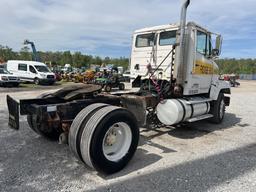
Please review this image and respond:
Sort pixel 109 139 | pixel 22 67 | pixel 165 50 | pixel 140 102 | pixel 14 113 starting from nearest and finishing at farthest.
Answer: pixel 109 139 → pixel 14 113 → pixel 140 102 → pixel 165 50 → pixel 22 67

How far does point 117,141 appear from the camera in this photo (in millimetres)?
4441

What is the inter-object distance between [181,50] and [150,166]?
318 cm

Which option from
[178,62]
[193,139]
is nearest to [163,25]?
[178,62]

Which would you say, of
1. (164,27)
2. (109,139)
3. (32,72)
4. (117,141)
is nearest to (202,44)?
(164,27)

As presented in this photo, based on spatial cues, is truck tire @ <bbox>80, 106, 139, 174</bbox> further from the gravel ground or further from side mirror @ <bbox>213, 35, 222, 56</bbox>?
side mirror @ <bbox>213, 35, 222, 56</bbox>

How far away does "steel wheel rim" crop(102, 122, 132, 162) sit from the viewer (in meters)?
4.26

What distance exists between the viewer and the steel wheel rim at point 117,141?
426cm

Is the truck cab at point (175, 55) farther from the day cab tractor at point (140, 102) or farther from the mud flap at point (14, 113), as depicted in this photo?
the mud flap at point (14, 113)

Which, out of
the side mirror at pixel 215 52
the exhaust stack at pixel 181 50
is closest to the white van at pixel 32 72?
the side mirror at pixel 215 52

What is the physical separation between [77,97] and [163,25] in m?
3.32

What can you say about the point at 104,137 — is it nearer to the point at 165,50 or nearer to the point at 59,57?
the point at 165,50

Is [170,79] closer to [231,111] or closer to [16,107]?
[16,107]

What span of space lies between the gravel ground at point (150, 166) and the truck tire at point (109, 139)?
0.19m

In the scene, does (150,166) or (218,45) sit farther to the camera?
(218,45)
